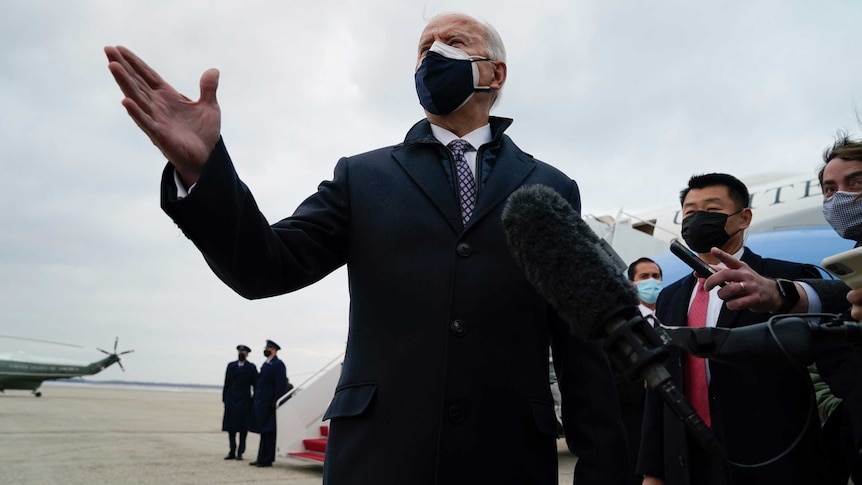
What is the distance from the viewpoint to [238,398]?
12.0 m

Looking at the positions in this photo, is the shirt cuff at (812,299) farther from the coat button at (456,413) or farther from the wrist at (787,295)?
the coat button at (456,413)

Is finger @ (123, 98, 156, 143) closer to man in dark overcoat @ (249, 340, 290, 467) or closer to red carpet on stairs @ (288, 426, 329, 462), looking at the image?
red carpet on stairs @ (288, 426, 329, 462)

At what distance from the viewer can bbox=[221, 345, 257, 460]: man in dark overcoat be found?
11.6m

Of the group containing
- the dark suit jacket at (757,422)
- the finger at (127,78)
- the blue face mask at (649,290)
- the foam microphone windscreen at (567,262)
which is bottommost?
the dark suit jacket at (757,422)

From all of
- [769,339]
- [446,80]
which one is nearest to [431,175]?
[446,80]

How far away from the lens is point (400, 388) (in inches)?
63.0

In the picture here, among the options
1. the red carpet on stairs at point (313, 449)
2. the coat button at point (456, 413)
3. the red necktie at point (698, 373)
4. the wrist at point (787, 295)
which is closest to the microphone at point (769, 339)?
the coat button at point (456, 413)

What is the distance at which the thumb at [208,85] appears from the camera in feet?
4.91

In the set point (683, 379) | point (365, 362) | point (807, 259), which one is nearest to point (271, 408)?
point (807, 259)

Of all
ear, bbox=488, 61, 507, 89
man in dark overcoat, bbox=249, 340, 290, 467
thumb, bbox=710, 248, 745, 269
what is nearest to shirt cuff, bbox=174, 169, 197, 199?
ear, bbox=488, 61, 507, 89

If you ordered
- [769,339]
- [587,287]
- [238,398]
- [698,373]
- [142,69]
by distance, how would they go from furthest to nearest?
[238,398], [698,373], [142,69], [769,339], [587,287]

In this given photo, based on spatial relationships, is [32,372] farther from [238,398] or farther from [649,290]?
[649,290]

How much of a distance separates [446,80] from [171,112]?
34.4 inches

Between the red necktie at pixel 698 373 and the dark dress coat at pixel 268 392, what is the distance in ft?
29.6
